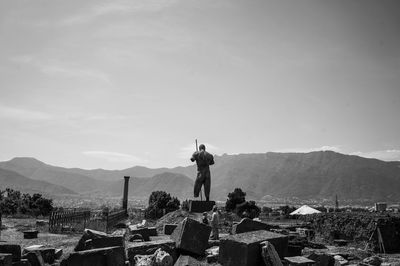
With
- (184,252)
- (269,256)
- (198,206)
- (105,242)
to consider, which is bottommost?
(184,252)

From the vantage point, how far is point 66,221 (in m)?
21.8

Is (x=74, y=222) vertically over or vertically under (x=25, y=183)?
over

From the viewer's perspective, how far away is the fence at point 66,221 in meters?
20.5

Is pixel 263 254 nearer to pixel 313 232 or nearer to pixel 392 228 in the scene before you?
pixel 392 228

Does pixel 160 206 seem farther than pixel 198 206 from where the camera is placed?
Yes

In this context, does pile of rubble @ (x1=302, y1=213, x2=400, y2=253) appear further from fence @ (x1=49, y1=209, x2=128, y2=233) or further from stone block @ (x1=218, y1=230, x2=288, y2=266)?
fence @ (x1=49, y1=209, x2=128, y2=233)

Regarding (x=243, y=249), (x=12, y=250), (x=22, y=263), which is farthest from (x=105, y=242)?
(x=243, y=249)

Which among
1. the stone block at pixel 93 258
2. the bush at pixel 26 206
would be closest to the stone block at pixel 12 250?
the stone block at pixel 93 258

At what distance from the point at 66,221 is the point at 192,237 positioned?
1469 cm

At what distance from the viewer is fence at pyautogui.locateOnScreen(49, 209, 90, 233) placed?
20547 mm

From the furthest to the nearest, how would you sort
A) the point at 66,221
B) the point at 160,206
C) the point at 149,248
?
1. the point at 160,206
2. the point at 66,221
3. the point at 149,248

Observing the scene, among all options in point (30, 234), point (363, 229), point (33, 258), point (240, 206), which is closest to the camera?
point (33, 258)

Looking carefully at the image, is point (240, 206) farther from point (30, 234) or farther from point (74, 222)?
point (30, 234)

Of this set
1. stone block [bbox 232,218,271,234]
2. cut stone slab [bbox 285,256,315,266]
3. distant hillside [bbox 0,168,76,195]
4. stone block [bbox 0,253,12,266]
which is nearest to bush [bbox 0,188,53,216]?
stone block [bbox 232,218,271,234]
